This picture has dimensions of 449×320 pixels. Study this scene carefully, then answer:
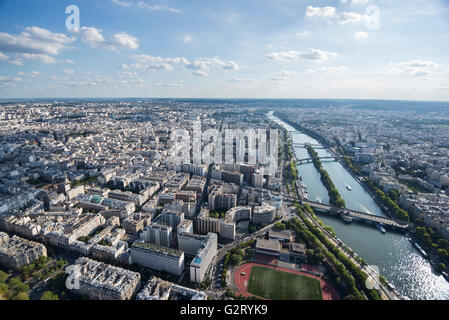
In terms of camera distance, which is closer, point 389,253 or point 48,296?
point 48,296

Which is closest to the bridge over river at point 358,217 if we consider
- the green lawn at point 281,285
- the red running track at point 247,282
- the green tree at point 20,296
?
the red running track at point 247,282

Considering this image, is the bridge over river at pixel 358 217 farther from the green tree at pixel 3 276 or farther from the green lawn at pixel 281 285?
the green tree at pixel 3 276

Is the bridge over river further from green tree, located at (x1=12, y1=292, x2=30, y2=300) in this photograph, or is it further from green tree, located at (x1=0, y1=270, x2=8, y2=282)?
green tree, located at (x1=0, y1=270, x2=8, y2=282)

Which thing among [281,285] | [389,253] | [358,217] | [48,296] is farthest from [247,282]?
[358,217]

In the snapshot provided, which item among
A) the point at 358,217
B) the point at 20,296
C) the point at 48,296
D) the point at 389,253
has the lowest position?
the point at 389,253

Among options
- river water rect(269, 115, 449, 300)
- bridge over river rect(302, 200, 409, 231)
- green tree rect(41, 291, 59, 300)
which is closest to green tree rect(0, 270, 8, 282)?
green tree rect(41, 291, 59, 300)

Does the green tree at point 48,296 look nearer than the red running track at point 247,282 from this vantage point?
Yes

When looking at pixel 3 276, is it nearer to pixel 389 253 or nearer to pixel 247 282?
pixel 247 282

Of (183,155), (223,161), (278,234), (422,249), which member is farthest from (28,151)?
(422,249)

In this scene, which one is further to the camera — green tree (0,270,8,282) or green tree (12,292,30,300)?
green tree (0,270,8,282)
